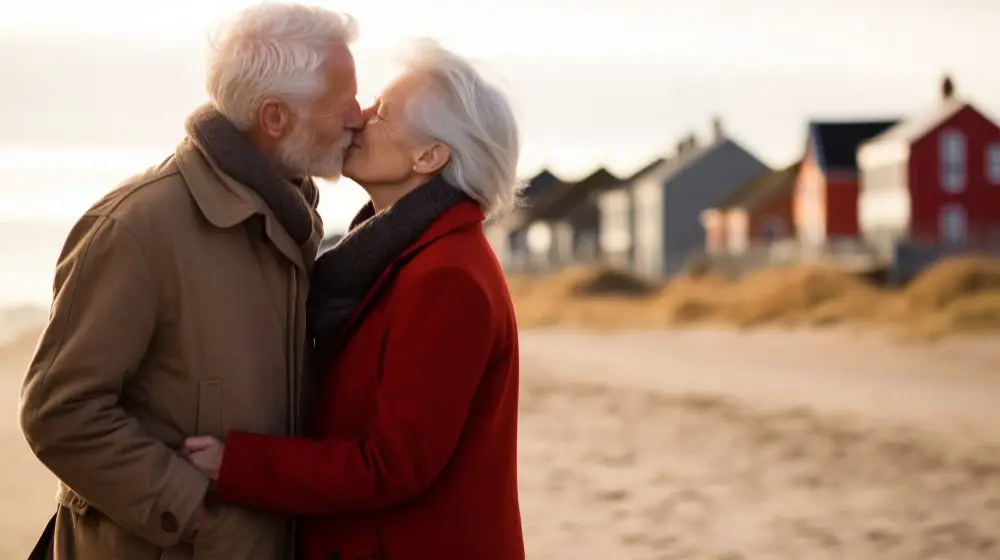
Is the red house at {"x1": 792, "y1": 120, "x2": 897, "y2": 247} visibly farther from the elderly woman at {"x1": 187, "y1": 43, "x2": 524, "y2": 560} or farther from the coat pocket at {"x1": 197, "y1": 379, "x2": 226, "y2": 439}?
the coat pocket at {"x1": 197, "y1": 379, "x2": 226, "y2": 439}

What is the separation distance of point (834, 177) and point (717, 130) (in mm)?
15899

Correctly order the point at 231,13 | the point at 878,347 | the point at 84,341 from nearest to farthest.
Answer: the point at 84,341
the point at 231,13
the point at 878,347

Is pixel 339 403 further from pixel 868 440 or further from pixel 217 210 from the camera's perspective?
pixel 868 440

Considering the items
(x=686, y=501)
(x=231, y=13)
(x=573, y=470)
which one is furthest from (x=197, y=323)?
(x=573, y=470)

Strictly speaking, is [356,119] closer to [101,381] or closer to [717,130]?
[101,381]

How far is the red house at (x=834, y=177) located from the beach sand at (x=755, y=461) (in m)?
23.3

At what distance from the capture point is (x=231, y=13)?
3055mm

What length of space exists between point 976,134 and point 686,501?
102 ft

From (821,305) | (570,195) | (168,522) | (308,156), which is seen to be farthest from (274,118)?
(570,195)

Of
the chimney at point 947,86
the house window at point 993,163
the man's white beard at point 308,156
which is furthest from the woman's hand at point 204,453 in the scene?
the chimney at point 947,86

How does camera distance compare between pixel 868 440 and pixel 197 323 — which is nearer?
pixel 197 323

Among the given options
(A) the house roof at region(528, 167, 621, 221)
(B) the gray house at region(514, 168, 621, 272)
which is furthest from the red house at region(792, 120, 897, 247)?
(A) the house roof at region(528, 167, 621, 221)

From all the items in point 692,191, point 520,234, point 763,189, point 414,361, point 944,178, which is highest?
point 414,361

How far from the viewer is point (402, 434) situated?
115 inches
